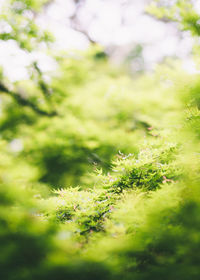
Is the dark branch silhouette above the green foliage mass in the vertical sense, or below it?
above

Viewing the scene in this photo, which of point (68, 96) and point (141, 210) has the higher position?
point (68, 96)

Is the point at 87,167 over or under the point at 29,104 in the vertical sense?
under

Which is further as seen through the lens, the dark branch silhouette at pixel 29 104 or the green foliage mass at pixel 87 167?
the dark branch silhouette at pixel 29 104

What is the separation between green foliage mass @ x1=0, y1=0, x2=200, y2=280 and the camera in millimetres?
541

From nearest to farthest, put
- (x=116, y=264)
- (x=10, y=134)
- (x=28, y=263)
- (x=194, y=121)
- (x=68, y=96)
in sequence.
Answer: (x=28, y=263), (x=116, y=264), (x=194, y=121), (x=10, y=134), (x=68, y=96)

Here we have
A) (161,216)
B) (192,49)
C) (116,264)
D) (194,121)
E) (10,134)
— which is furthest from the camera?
(192,49)

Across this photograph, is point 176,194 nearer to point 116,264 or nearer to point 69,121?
point 116,264

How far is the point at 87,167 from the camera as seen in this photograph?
1800mm

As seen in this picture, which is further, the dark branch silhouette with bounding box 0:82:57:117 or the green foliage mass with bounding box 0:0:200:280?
the dark branch silhouette with bounding box 0:82:57:117

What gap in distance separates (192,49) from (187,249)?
7.97 ft

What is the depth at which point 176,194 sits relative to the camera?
Result: 3.11 ft

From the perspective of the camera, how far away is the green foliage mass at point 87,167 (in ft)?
1.77

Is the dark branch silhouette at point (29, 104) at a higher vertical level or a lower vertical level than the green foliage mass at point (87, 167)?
higher

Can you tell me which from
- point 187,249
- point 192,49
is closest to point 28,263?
point 187,249
